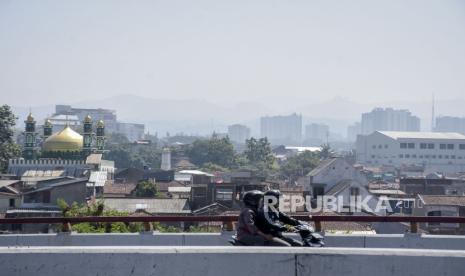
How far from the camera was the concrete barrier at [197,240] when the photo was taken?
10.8 metres

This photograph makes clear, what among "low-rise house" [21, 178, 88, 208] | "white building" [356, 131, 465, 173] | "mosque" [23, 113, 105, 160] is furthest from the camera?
"white building" [356, 131, 465, 173]

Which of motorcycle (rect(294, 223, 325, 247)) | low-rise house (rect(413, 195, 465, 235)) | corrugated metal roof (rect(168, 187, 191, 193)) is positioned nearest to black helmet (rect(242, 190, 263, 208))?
motorcycle (rect(294, 223, 325, 247))

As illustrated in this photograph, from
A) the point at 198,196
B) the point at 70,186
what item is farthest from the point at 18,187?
the point at 198,196

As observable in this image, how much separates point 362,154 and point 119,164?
63364mm

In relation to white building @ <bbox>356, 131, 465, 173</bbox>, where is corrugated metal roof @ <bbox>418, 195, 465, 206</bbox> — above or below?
below

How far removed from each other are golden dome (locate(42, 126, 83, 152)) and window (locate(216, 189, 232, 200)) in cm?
3837

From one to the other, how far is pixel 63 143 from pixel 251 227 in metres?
69.0

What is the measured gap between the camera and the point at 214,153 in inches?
5034

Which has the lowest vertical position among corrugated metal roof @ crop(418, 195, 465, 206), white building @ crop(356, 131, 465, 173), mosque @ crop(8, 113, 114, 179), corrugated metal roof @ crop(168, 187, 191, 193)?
corrugated metal roof @ crop(168, 187, 191, 193)

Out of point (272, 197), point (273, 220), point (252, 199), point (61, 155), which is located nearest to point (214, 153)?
point (61, 155)

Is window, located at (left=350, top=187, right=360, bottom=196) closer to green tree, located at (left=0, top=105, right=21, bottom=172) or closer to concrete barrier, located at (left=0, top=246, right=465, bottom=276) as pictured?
concrete barrier, located at (left=0, top=246, right=465, bottom=276)

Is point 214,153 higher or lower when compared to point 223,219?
higher

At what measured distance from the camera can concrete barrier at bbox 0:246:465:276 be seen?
755 centimetres

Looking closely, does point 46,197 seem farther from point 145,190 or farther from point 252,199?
point 252,199
